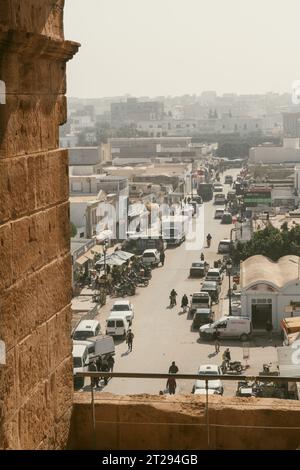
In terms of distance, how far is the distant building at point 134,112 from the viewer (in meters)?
108

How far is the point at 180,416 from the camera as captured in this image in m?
2.96

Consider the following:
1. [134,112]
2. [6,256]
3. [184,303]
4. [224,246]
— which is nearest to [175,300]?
[184,303]

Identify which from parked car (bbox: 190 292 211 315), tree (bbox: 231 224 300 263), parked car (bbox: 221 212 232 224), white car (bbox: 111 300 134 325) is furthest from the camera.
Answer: parked car (bbox: 221 212 232 224)

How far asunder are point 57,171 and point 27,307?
50 cm

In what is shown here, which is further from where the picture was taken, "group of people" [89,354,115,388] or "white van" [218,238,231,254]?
"white van" [218,238,231,254]

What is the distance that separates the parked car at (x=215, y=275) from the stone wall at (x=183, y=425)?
19061 mm

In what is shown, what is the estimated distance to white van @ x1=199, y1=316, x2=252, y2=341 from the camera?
1652 cm

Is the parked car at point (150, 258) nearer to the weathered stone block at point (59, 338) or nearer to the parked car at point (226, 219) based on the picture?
the parked car at point (226, 219)

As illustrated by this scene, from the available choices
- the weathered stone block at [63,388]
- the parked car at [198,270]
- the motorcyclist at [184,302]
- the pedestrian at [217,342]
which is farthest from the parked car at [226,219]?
the weathered stone block at [63,388]

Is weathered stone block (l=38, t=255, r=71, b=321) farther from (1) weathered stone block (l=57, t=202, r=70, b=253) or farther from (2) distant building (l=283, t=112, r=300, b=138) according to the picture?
(2) distant building (l=283, t=112, r=300, b=138)

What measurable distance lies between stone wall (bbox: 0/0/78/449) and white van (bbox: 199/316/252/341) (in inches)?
543

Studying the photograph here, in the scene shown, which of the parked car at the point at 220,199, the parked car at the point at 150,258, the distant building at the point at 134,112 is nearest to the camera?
the parked car at the point at 150,258

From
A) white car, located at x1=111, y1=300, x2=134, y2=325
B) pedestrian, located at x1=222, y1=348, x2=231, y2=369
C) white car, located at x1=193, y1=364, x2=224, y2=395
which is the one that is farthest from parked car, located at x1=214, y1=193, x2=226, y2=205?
white car, located at x1=193, y1=364, x2=224, y2=395
